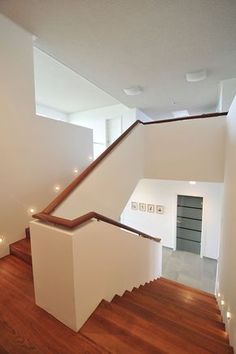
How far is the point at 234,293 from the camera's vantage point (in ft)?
5.22

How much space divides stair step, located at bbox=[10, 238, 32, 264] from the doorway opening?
4667 millimetres

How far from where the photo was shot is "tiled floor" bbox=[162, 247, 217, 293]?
14.9 ft

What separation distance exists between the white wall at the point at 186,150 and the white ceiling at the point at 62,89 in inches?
85.6

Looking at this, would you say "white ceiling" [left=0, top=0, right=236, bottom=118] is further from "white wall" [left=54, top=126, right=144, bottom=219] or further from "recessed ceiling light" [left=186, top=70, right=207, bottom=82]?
"white wall" [left=54, top=126, right=144, bottom=219]

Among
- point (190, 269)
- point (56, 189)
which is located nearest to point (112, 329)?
point (56, 189)

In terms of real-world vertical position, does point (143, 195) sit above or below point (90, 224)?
below

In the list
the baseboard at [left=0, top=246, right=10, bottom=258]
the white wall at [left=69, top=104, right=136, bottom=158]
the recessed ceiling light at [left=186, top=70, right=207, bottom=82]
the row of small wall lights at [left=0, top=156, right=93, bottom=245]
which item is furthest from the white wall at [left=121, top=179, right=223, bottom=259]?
the baseboard at [left=0, top=246, right=10, bottom=258]

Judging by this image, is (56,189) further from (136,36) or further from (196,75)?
(196,75)

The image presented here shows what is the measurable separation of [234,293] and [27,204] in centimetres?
267

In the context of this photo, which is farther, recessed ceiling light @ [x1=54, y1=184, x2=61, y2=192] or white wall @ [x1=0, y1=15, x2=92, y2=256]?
recessed ceiling light @ [x1=54, y1=184, x2=61, y2=192]

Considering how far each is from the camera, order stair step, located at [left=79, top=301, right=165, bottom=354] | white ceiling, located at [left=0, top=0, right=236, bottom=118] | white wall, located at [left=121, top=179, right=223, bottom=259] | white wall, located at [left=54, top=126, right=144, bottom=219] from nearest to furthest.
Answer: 1. stair step, located at [left=79, top=301, right=165, bottom=354]
2. white wall, located at [left=54, top=126, right=144, bottom=219]
3. white ceiling, located at [left=0, top=0, right=236, bottom=118]
4. white wall, located at [left=121, top=179, right=223, bottom=259]

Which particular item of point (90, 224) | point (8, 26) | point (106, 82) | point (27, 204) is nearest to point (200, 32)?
point (106, 82)

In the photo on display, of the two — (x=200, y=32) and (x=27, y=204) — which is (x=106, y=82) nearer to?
(x=200, y=32)

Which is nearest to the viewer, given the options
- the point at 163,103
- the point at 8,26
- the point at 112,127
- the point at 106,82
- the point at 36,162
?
the point at 8,26
